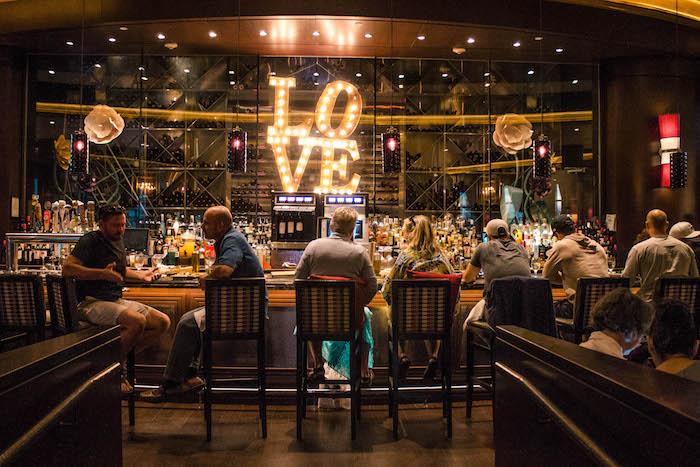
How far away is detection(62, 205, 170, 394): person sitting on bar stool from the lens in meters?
4.21

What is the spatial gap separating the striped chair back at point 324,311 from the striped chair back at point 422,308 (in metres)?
0.34

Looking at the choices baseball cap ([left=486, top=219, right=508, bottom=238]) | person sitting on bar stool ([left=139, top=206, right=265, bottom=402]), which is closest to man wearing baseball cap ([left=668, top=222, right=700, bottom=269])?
baseball cap ([left=486, top=219, right=508, bottom=238])

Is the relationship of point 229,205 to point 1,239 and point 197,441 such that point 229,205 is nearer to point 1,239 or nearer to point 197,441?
point 1,239

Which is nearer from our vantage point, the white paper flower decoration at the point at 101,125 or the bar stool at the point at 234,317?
the bar stool at the point at 234,317

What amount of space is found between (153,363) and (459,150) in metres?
6.54

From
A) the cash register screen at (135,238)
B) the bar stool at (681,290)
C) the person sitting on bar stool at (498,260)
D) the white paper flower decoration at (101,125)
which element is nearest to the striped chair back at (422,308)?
the person sitting on bar stool at (498,260)

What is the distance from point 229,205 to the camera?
9.83 metres

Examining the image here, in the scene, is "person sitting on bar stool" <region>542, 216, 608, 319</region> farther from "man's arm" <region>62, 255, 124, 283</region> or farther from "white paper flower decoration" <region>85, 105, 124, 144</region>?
"white paper flower decoration" <region>85, 105, 124, 144</region>

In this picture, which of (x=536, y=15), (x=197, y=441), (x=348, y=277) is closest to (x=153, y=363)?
(x=197, y=441)

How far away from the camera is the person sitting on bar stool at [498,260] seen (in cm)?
455

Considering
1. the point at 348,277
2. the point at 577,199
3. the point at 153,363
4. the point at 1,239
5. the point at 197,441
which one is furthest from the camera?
the point at 577,199

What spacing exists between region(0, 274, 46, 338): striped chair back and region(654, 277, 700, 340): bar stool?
432 centimetres

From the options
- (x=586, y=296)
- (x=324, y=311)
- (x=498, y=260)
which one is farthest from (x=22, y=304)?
(x=586, y=296)

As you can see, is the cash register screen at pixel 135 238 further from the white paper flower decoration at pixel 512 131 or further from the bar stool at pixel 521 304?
the white paper flower decoration at pixel 512 131
